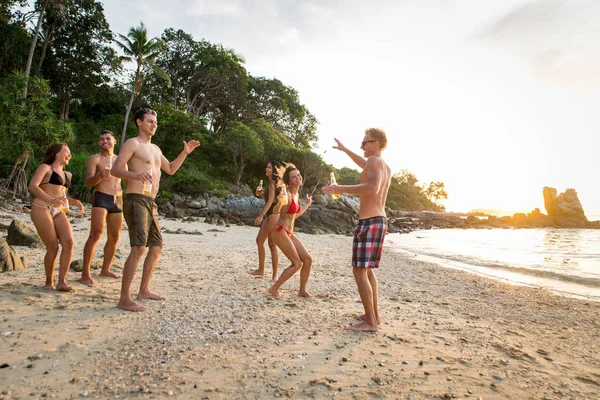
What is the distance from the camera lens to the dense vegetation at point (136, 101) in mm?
17609

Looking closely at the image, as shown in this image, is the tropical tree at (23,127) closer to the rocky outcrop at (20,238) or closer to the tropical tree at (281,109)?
the rocky outcrop at (20,238)

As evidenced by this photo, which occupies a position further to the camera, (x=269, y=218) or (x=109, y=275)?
(x=269, y=218)

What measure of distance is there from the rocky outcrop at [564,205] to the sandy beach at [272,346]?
6920 cm

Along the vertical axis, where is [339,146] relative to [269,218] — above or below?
above

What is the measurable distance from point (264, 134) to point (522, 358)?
3486 cm

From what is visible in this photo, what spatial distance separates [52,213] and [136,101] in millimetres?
36053

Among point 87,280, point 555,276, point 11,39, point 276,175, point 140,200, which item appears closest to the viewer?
point 140,200

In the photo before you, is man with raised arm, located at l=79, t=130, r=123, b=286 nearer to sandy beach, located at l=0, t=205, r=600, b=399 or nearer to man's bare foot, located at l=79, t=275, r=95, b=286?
man's bare foot, located at l=79, t=275, r=95, b=286

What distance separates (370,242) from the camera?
3.98 metres

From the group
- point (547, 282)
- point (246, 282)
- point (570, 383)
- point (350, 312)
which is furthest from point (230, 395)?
point (547, 282)

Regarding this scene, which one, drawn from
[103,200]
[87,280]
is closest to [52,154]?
[103,200]

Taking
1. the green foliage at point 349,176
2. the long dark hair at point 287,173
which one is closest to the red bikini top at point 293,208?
the long dark hair at point 287,173

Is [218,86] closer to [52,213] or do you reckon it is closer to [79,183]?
[79,183]

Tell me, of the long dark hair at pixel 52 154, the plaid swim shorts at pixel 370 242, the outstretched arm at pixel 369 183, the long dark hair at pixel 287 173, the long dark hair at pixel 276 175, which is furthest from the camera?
the long dark hair at pixel 276 175
